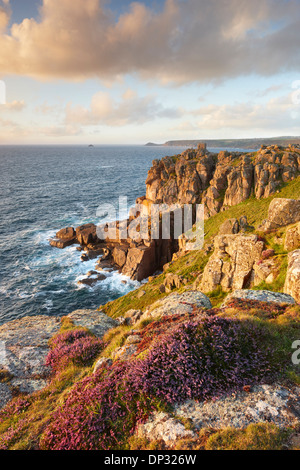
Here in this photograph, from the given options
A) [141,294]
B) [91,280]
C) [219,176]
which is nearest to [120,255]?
[91,280]

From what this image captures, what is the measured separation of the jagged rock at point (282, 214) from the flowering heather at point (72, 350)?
69.1ft

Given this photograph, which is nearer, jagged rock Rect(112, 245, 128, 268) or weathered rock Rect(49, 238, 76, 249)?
jagged rock Rect(112, 245, 128, 268)

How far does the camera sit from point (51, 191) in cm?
12569

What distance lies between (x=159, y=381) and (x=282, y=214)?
23.2m

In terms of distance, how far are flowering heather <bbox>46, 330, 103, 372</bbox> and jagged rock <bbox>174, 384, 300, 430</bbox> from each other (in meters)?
7.85

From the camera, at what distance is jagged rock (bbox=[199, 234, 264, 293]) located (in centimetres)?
2212

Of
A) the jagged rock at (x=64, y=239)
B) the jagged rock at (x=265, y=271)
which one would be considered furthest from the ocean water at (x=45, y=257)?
the jagged rock at (x=265, y=271)

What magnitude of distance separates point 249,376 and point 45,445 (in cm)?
722

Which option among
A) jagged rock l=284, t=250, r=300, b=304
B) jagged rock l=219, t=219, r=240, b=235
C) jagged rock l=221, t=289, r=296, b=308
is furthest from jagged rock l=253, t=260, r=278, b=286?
jagged rock l=219, t=219, r=240, b=235

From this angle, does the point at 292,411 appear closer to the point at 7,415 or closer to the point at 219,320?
the point at 219,320

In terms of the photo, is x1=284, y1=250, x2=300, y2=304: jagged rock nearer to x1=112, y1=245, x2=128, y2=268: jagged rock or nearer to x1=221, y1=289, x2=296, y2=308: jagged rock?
x1=221, y1=289, x2=296, y2=308: jagged rock

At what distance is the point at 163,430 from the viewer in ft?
22.6

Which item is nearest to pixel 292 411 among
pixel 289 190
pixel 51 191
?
pixel 289 190

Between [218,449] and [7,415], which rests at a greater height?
[218,449]
